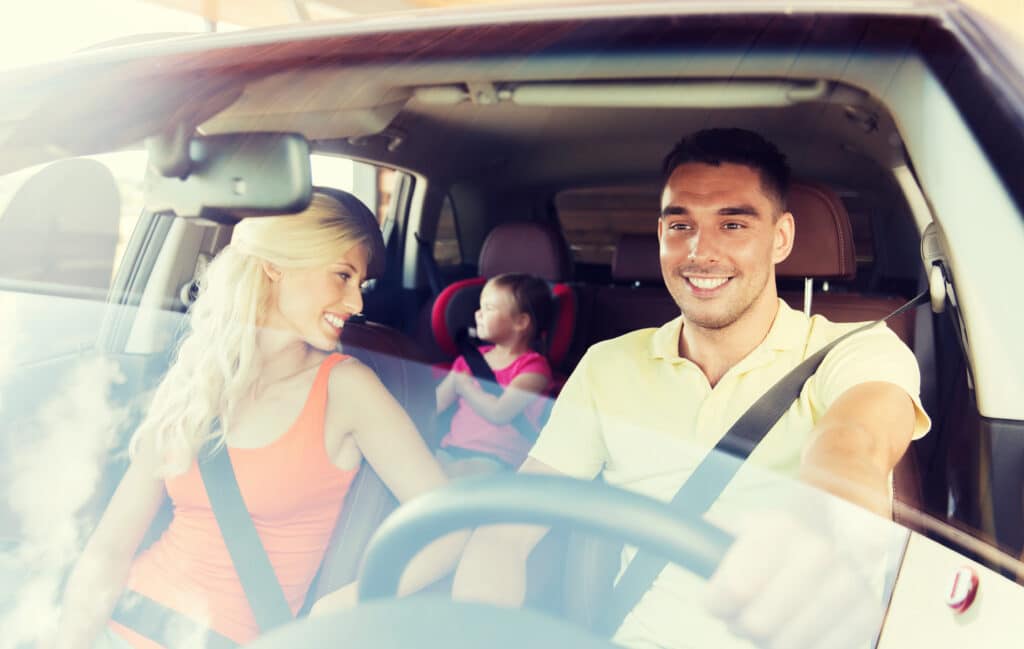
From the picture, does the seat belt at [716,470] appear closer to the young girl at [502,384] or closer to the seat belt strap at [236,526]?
the young girl at [502,384]

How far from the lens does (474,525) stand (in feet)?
2.17

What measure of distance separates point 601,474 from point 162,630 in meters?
0.64

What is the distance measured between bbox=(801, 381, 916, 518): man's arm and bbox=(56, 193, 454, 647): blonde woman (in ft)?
1.70

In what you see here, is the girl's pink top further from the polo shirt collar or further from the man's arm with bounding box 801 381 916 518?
the man's arm with bounding box 801 381 916 518

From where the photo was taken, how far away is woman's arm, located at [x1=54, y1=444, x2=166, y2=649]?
1.17m

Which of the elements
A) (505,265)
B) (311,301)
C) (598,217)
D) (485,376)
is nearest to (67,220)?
(311,301)

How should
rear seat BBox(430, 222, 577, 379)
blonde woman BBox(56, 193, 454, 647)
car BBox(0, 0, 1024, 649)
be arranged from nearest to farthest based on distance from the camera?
car BBox(0, 0, 1024, 649), blonde woman BBox(56, 193, 454, 647), rear seat BBox(430, 222, 577, 379)

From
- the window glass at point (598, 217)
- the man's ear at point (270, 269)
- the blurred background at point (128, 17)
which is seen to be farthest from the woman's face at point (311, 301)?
the window glass at point (598, 217)

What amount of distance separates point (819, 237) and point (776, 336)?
197 millimetres

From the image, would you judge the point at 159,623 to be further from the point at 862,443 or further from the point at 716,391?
the point at 862,443

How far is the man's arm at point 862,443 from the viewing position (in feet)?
2.83

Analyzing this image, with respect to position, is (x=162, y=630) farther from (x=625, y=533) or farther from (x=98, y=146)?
(x=625, y=533)

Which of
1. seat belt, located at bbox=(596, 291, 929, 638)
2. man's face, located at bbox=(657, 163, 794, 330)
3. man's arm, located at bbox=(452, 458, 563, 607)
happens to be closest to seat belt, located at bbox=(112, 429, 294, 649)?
man's arm, located at bbox=(452, 458, 563, 607)

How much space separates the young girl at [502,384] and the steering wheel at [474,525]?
1.40 ft
